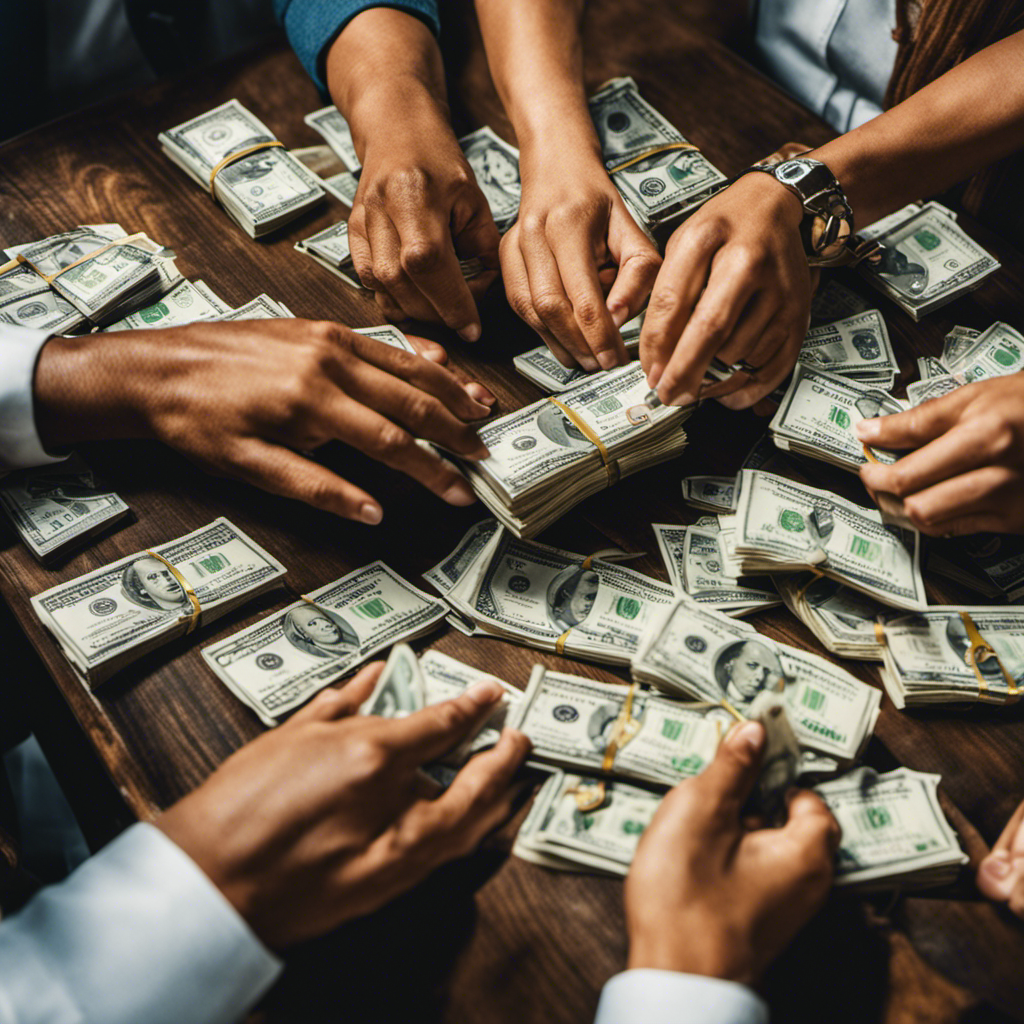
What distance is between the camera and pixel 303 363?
121cm

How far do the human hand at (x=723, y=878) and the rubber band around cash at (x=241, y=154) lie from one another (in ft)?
5.06

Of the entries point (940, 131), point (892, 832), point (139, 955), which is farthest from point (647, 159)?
point (139, 955)

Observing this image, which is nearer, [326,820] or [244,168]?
[326,820]

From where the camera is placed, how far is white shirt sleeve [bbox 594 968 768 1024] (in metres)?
0.87

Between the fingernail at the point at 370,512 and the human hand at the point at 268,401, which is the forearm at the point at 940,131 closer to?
the human hand at the point at 268,401

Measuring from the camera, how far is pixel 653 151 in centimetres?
173

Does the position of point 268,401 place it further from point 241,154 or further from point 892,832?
point 892,832

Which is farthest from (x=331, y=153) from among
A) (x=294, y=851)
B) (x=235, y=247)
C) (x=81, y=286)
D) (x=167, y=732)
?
(x=294, y=851)

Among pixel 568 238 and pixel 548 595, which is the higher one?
pixel 568 238

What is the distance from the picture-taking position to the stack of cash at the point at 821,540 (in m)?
1.21

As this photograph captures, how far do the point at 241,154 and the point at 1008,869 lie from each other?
1.89 m

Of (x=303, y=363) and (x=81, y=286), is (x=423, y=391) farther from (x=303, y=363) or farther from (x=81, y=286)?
(x=81, y=286)

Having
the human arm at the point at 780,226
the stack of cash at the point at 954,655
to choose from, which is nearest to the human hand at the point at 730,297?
the human arm at the point at 780,226

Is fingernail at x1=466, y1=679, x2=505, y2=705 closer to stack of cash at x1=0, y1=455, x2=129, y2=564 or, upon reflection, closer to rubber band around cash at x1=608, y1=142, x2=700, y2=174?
stack of cash at x1=0, y1=455, x2=129, y2=564
